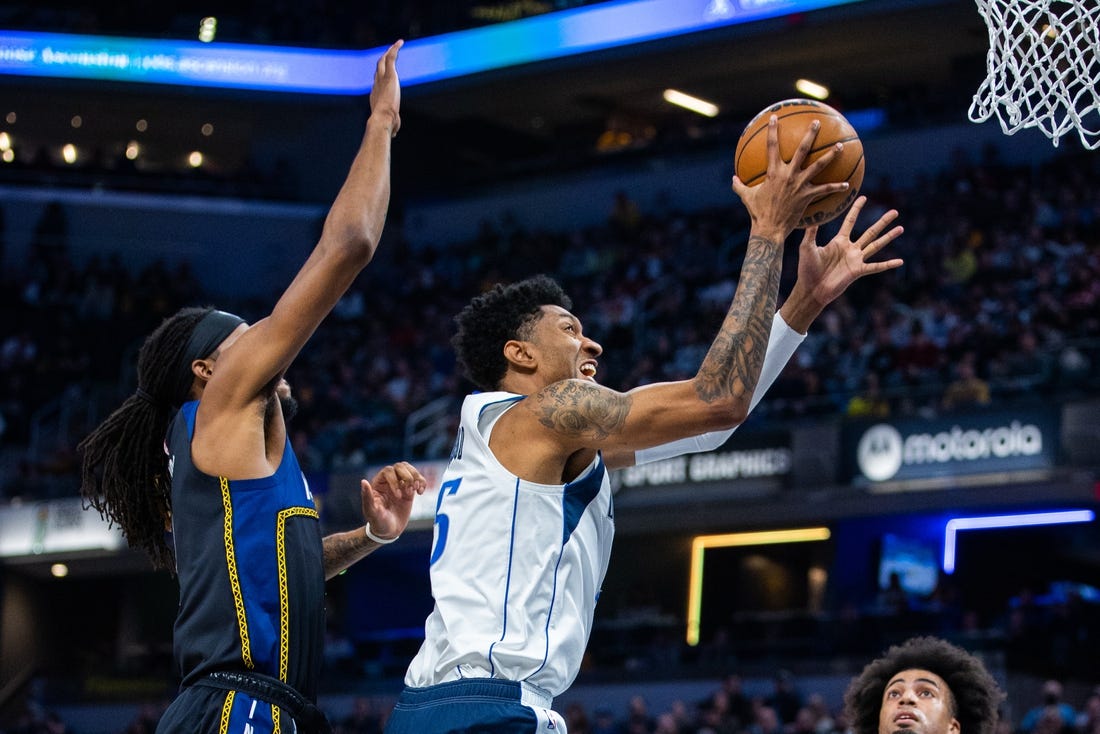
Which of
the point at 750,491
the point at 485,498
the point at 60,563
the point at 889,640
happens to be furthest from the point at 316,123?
the point at 485,498

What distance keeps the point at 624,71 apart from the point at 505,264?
359cm

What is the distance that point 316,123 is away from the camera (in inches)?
1037

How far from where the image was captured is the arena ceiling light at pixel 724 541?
1922 centimetres

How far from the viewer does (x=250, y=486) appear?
355 cm

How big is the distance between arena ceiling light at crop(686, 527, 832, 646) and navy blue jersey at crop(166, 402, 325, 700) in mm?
16028

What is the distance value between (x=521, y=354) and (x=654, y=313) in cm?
1559

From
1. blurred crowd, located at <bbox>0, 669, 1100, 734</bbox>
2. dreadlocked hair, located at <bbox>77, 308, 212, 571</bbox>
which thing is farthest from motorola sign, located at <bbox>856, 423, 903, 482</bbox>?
dreadlocked hair, located at <bbox>77, 308, 212, 571</bbox>

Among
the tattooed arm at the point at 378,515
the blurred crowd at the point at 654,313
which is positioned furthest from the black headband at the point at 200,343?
the blurred crowd at the point at 654,313

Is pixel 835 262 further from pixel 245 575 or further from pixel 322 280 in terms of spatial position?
pixel 245 575

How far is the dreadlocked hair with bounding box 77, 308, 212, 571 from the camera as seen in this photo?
12.4 ft

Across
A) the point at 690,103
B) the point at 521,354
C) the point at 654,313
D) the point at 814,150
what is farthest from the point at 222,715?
the point at 690,103

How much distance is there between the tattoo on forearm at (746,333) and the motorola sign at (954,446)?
10989 mm

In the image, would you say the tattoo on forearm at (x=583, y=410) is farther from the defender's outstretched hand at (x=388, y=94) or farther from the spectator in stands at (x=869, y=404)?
the spectator in stands at (x=869, y=404)

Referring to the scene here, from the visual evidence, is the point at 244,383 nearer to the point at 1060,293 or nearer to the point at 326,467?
the point at 1060,293
